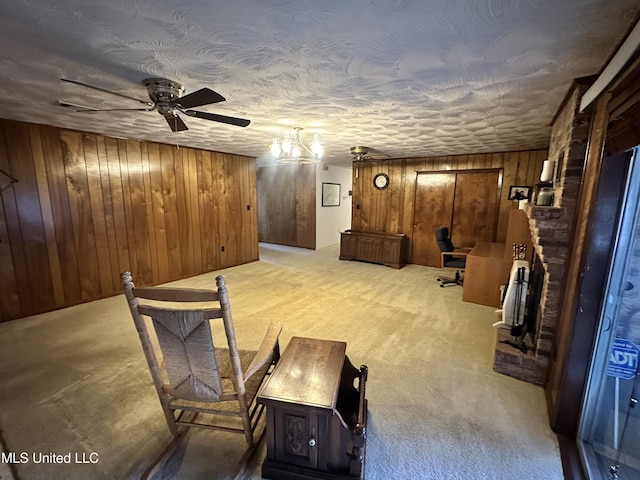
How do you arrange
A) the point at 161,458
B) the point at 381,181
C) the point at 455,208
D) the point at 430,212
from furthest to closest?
the point at 381,181, the point at 430,212, the point at 455,208, the point at 161,458

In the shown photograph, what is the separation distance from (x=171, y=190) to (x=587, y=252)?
16.1ft

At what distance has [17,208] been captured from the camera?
3115mm

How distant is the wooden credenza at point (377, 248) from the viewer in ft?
18.1

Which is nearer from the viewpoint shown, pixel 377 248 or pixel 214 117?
pixel 214 117

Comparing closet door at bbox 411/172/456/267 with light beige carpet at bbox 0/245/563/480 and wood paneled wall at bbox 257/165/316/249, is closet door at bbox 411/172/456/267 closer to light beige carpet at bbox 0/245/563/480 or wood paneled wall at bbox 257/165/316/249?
light beige carpet at bbox 0/245/563/480

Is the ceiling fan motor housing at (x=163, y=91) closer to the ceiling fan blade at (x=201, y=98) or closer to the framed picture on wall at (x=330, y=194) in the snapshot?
the ceiling fan blade at (x=201, y=98)

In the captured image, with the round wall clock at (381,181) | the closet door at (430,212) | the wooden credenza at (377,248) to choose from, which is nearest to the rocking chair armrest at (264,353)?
the wooden credenza at (377,248)

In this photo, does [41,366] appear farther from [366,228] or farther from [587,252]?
[366,228]

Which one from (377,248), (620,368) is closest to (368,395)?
(620,368)

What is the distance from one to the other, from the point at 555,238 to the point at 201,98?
249 centimetres

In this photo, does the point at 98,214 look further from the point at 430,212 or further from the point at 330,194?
the point at 430,212

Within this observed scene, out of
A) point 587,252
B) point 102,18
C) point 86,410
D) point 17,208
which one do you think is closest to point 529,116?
point 587,252

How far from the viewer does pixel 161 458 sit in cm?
148

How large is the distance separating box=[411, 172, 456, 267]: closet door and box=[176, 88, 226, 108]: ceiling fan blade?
187 inches
